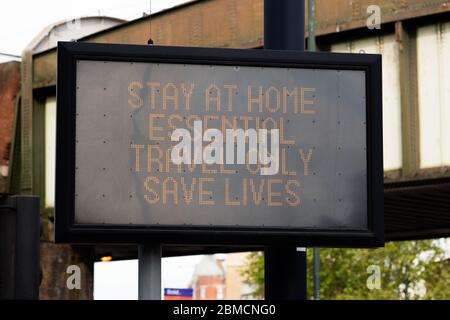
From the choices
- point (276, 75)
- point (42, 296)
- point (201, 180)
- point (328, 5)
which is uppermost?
point (328, 5)

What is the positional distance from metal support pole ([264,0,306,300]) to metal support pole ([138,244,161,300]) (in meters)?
Answer: 1.12

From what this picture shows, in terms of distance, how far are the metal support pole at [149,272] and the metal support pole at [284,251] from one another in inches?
44.1

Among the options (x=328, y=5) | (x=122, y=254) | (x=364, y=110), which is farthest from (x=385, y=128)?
(x=122, y=254)

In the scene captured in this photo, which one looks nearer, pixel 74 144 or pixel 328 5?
pixel 74 144

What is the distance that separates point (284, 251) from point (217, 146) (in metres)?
1.27

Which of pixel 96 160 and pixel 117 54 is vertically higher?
pixel 117 54

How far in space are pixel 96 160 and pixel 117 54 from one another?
28.1 inches

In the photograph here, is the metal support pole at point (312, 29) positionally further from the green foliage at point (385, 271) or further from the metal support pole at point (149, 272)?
the green foliage at point (385, 271)

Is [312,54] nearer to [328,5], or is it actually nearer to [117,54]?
[117,54]

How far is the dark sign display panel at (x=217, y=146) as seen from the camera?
7.61m

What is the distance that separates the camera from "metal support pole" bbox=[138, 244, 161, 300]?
7.62 meters

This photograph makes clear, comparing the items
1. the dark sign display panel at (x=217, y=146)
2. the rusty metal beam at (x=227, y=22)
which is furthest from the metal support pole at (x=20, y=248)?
the rusty metal beam at (x=227, y=22)

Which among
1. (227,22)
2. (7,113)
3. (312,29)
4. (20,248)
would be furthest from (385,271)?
(20,248)
